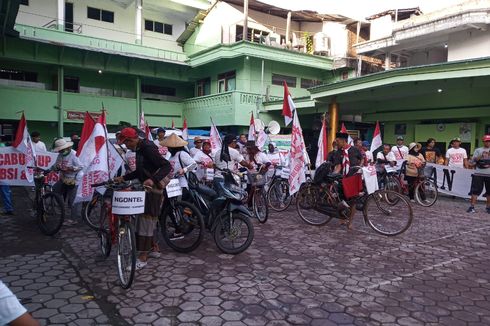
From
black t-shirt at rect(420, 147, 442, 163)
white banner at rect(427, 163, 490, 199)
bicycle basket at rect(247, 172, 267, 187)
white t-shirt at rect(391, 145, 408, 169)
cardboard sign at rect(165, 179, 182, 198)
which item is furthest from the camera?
black t-shirt at rect(420, 147, 442, 163)

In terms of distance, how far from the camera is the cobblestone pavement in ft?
11.5

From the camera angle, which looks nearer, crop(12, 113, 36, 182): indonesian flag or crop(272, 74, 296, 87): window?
crop(12, 113, 36, 182): indonesian flag

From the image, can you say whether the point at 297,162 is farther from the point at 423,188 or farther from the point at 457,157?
the point at 457,157

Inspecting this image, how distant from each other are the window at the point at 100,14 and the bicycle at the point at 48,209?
62.6 ft

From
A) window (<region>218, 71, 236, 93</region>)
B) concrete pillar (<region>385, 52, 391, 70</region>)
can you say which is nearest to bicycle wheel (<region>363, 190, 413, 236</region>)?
window (<region>218, 71, 236, 93</region>)

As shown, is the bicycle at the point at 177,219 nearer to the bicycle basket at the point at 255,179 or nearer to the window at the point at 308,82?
the bicycle basket at the point at 255,179

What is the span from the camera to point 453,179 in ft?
35.0

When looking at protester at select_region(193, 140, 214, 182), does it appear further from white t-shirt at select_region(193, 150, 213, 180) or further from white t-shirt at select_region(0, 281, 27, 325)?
white t-shirt at select_region(0, 281, 27, 325)

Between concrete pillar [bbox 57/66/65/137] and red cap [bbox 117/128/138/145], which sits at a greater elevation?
concrete pillar [bbox 57/66/65/137]

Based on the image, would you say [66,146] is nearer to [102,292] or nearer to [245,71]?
[102,292]

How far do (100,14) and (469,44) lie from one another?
67.2ft

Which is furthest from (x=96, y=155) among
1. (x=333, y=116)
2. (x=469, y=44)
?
(x=469, y=44)

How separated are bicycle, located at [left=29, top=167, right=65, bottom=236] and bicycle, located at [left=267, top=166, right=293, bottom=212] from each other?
4.56 meters

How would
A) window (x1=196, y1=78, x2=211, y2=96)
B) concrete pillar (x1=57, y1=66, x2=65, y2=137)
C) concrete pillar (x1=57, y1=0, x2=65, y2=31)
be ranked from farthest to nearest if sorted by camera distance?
window (x1=196, y1=78, x2=211, y2=96)
concrete pillar (x1=57, y1=66, x2=65, y2=137)
concrete pillar (x1=57, y1=0, x2=65, y2=31)
